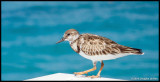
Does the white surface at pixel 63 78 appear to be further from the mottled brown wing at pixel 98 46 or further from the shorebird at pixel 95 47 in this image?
the mottled brown wing at pixel 98 46

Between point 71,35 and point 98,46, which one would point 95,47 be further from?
point 71,35

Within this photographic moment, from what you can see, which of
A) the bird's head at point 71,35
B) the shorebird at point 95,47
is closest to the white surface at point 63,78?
the shorebird at point 95,47

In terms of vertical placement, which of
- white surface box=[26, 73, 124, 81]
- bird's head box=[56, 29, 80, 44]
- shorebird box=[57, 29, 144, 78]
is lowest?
white surface box=[26, 73, 124, 81]

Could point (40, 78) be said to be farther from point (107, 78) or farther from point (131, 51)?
point (131, 51)

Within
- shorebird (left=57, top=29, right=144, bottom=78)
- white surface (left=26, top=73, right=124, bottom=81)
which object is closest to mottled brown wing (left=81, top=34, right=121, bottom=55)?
shorebird (left=57, top=29, right=144, bottom=78)

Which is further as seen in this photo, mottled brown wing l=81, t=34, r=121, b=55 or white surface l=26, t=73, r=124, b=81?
white surface l=26, t=73, r=124, b=81

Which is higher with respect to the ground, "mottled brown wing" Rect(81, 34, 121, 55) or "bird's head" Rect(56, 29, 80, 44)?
"bird's head" Rect(56, 29, 80, 44)

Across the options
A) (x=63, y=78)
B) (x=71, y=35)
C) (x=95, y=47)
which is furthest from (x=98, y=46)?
(x=63, y=78)

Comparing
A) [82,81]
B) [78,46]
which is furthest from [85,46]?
[82,81]

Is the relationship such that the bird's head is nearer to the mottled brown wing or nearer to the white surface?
the mottled brown wing
